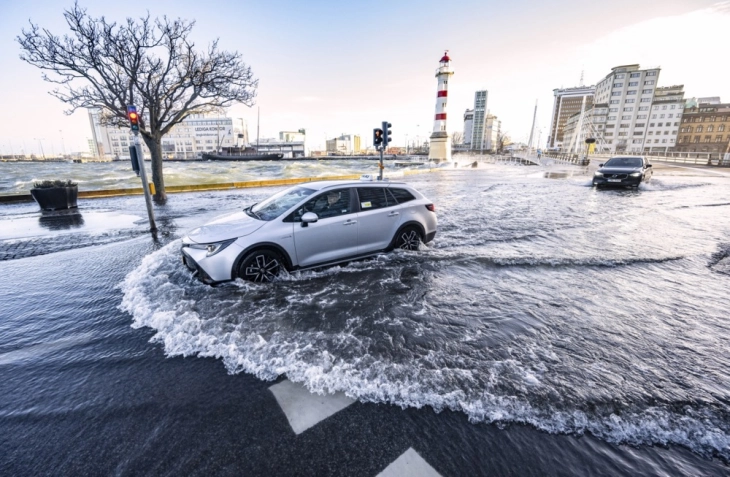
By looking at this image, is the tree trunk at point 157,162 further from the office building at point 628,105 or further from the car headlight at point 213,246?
the office building at point 628,105

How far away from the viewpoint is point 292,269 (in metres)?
5.07

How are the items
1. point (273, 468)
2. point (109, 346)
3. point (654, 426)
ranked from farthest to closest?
1. point (109, 346)
2. point (654, 426)
3. point (273, 468)

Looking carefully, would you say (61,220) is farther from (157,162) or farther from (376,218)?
(376,218)

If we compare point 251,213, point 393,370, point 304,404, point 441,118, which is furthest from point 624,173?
point 441,118

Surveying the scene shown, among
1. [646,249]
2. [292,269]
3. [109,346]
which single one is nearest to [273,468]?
[109,346]

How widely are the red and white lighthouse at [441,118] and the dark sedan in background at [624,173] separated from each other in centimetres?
3222

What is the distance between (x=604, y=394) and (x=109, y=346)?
16.3 ft

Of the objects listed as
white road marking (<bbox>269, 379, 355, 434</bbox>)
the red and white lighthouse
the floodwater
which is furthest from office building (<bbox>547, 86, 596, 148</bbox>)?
white road marking (<bbox>269, 379, 355, 434</bbox>)

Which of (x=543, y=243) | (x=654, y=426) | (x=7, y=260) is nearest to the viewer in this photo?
(x=654, y=426)

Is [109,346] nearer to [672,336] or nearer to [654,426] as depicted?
[654,426]

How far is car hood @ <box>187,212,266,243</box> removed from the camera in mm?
4625

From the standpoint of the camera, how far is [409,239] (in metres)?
6.39

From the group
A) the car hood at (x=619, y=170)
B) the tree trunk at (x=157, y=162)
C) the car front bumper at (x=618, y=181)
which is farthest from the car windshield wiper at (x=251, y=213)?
the car hood at (x=619, y=170)

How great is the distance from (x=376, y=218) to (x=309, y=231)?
135 cm
